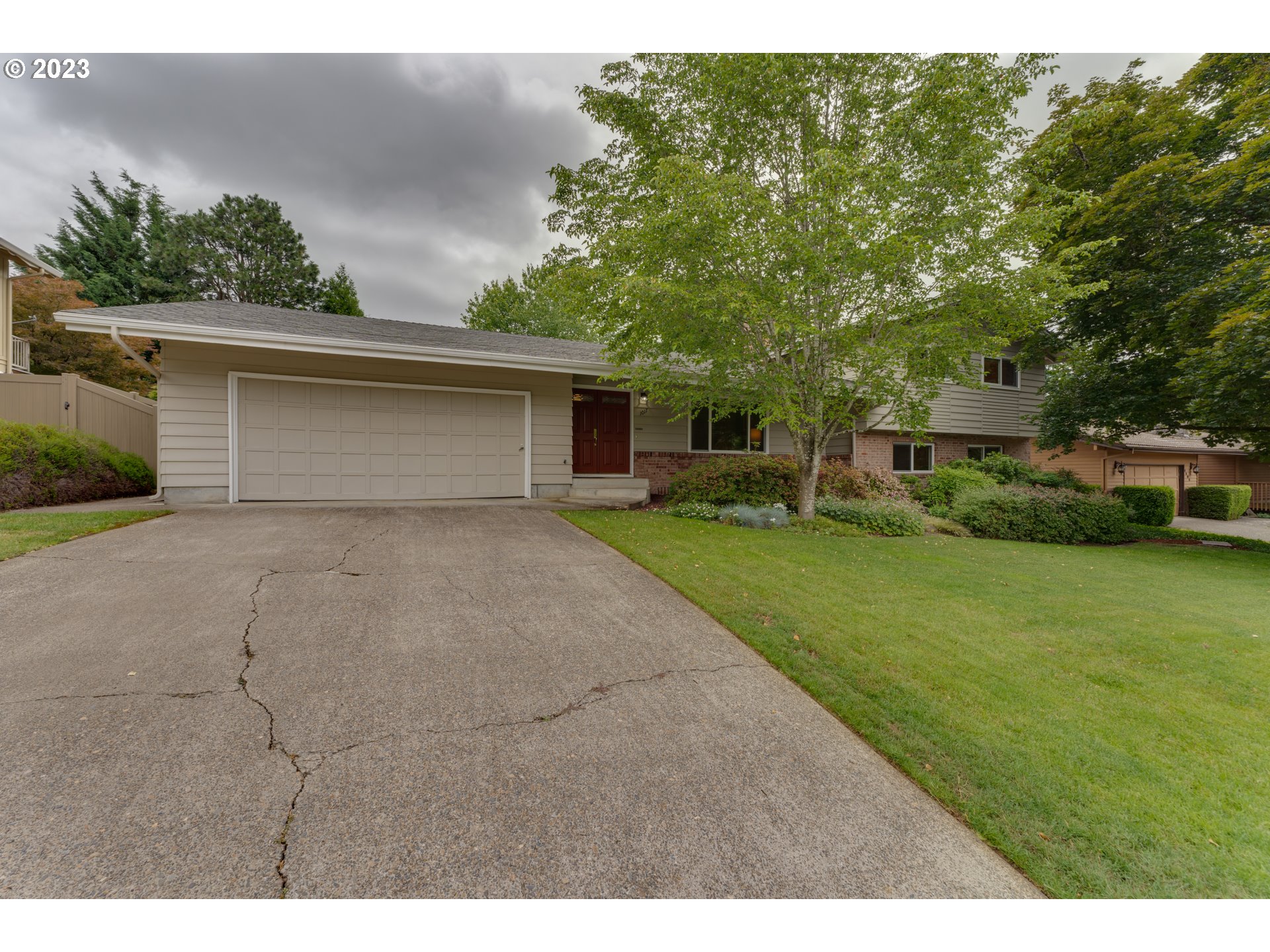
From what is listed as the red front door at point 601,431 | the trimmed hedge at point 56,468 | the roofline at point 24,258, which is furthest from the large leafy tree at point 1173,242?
the roofline at point 24,258

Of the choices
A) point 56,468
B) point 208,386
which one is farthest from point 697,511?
point 56,468

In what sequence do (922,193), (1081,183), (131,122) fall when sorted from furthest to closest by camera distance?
(1081,183)
(131,122)
(922,193)

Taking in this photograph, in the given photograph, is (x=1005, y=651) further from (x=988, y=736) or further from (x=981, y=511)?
(x=981, y=511)

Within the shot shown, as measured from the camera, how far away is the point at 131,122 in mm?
9289

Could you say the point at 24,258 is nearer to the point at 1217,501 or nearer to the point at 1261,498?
the point at 1217,501

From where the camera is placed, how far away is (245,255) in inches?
959

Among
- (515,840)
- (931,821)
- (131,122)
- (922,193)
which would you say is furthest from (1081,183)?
(131,122)

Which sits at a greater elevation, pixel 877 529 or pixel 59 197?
pixel 59 197

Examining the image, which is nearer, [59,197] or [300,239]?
[59,197]

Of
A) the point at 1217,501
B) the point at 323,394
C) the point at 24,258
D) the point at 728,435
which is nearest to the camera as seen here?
the point at 323,394

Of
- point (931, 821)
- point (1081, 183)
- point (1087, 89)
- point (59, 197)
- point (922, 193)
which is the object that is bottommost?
point (931, 821)

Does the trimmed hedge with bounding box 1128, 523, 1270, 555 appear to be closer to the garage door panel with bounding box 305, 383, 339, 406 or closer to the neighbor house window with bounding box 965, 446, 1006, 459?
the neighbor house window with bounding box 965, 446, 1006, 459

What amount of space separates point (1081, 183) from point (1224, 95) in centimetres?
214

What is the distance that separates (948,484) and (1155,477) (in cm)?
1233
